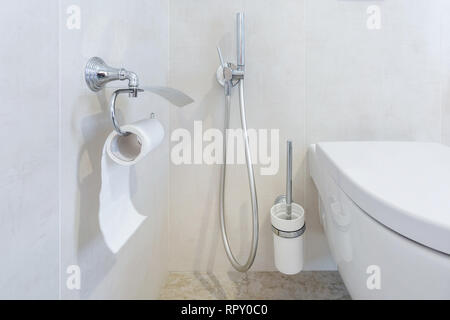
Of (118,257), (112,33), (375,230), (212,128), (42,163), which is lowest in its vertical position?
(118,257)

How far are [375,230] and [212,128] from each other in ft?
2.27

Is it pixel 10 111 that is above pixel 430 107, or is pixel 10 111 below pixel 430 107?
below

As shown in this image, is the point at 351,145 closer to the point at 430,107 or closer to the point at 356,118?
the point at 356,118

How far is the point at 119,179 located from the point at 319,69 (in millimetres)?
834

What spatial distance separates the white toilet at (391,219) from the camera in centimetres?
38

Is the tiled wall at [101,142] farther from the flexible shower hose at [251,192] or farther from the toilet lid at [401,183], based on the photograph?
the toilet lid at [401,183]

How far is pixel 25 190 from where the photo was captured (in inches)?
13.9

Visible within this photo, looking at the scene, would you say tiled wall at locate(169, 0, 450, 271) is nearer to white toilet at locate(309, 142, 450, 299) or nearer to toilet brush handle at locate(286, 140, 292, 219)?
toilet brush handle at locate(286, 140, 292, 219)

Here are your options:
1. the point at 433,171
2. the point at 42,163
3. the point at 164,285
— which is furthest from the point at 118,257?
the point at 433,171

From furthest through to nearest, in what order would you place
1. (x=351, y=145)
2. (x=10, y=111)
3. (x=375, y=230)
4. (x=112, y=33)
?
(x=351, y=145)
(x=112, y=33)
(x=375, y=230)
(x=10, y=111)

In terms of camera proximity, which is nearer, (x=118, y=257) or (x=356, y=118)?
(x=118, y=257)

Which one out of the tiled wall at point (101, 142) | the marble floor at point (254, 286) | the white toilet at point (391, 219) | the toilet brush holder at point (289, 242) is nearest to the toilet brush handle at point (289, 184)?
the toilet brush holder at point (289, 242)

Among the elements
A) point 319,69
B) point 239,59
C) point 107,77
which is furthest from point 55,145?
point 319,69

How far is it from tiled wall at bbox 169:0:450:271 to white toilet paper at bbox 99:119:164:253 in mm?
546
